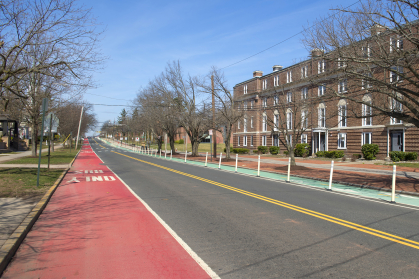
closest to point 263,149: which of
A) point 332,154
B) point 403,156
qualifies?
point 332,154

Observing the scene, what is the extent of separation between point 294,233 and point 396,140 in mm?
28312

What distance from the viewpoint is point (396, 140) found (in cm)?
3005

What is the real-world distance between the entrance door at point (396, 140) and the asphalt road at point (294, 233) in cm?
2226

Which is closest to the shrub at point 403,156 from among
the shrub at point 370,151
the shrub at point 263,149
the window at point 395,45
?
the shrub at point 370,151

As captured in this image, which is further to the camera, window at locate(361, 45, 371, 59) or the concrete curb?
window at locate(361, 45, 371, 59)

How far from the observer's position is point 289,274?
178 inches

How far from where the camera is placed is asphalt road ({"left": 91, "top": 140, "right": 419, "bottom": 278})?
187 inches

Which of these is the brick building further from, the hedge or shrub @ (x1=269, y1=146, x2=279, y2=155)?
shrub @ (x1=269, y1=146, x2=279, y2=155)

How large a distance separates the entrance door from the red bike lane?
1106 inches

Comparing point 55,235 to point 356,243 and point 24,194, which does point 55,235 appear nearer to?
point 24,194

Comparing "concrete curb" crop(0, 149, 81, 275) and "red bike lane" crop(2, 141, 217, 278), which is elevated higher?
"concrete curb" crop(0, 149, 81, 275)

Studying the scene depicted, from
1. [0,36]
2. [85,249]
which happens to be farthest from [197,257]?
[0,36]

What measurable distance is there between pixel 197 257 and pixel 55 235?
3.16 m

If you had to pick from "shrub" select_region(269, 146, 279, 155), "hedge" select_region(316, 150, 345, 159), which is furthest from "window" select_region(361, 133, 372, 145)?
"shrub" select_region(269, 146, 279, 155)
